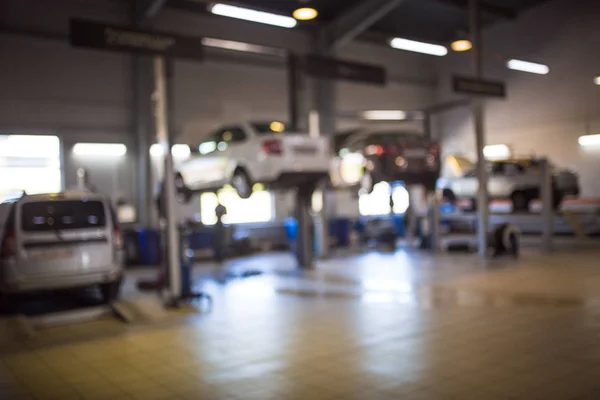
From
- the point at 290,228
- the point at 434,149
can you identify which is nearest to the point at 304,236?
the point at 434,149

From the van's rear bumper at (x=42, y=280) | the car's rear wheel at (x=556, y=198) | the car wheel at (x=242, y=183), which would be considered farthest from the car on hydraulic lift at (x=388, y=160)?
the van's rear bumper at (x=42, y=280)

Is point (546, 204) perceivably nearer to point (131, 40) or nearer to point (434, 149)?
point (434, 149)

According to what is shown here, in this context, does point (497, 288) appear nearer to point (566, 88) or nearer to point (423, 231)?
point (423, 231)

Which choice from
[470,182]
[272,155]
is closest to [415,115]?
[470,182]

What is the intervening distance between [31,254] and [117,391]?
3471 mm

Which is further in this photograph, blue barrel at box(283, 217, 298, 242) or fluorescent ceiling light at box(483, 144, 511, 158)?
fluorescent ceiling light at box(483, 144, 511, 158)

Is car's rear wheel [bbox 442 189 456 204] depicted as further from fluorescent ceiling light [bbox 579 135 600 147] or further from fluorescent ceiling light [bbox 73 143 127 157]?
fluorescent ceiling light [bbox 73 143 127 157]

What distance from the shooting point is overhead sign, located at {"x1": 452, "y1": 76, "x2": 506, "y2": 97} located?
10.9 metres

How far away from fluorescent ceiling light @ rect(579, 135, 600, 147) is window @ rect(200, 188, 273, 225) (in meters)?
10.2

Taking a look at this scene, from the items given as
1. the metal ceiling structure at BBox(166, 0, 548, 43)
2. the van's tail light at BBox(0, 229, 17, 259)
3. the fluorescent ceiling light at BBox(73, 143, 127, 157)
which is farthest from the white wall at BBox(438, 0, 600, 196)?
the van's tail light at BBox(0, 229, 17, 259)

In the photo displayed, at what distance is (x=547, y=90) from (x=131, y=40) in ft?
48.3

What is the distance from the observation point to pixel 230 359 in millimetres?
5027

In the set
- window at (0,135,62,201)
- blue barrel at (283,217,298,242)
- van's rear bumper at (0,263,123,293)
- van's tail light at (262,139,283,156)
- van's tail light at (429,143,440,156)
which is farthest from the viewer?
blue barrel at (283,217,298,242)

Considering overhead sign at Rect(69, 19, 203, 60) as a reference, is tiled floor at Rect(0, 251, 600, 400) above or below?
below
